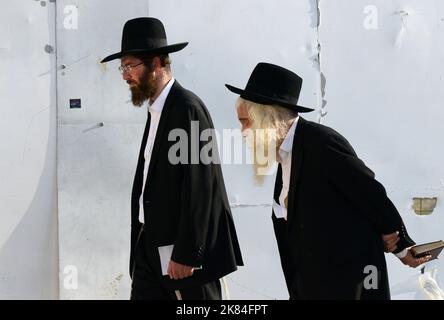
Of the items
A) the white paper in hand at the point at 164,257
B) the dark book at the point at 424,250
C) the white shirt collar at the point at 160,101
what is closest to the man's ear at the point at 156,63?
the white shirt collar at the point at 160,101

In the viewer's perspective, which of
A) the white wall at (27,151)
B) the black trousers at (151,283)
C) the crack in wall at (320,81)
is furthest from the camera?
the crack in wall at (320,81)

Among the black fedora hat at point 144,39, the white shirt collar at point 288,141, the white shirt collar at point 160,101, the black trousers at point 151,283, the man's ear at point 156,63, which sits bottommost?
the black trousers at point 151,283

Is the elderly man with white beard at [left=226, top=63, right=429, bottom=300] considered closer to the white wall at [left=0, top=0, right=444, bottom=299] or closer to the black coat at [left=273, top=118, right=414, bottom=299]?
the black coat at [left=273, top=118, right=414, bottom=299]

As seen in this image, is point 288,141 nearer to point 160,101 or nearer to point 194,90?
point 160,101

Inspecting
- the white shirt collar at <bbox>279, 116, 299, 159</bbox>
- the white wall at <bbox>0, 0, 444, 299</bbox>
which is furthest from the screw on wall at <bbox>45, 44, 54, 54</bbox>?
the white shirt collar at <bbox>279, 116, 299, 159</bbox>

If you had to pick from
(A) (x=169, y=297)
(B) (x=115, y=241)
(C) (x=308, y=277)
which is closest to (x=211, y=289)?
(A) (x=169, y=297)

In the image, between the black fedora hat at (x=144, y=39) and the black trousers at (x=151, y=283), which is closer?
the black trousers at (x=151, y=283)

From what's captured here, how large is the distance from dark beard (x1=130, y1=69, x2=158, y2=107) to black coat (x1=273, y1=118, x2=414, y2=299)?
717mm

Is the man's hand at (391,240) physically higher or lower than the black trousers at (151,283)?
higher

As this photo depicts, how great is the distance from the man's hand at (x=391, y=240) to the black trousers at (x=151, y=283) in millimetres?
771

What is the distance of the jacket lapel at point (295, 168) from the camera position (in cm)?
293

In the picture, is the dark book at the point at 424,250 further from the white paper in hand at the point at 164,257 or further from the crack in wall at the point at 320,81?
the crack in wall at the point at 320,81

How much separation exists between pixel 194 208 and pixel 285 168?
0.48m

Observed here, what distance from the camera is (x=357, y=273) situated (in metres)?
2.87
